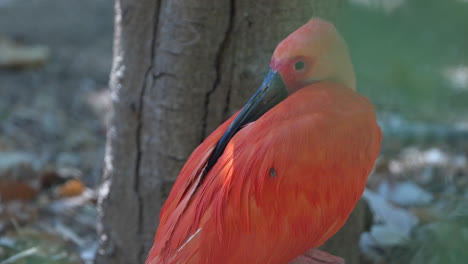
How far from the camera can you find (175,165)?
2.30 m

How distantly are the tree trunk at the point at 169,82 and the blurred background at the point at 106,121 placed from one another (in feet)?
1.17

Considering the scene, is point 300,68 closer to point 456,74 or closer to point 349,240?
point 456,74

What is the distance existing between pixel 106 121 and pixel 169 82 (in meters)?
1.03

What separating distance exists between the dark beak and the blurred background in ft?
0.87

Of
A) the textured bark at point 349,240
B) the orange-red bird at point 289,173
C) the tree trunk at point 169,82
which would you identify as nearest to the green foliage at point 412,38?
the orange-red bird at point 289,173

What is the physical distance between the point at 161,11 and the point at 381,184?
6.71 feet

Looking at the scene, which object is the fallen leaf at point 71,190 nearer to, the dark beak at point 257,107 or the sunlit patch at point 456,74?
the dark beak at point 257,107

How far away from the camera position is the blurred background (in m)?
0.87

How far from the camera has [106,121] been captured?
313 cm

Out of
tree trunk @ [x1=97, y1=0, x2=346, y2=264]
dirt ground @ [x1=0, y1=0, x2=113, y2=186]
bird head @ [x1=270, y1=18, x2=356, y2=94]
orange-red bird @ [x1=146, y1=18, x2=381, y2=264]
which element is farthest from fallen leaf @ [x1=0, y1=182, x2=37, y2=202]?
bird head @ [x1=270, y1=18, x2=356, y2=94]

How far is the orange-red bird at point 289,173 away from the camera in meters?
1.65

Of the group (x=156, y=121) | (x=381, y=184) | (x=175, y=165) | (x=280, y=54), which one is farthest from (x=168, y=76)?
(x=381, y=184)

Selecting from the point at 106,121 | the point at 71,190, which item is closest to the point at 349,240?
the point at 106,121

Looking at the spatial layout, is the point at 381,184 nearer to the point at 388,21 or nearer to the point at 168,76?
the point at 168,76
